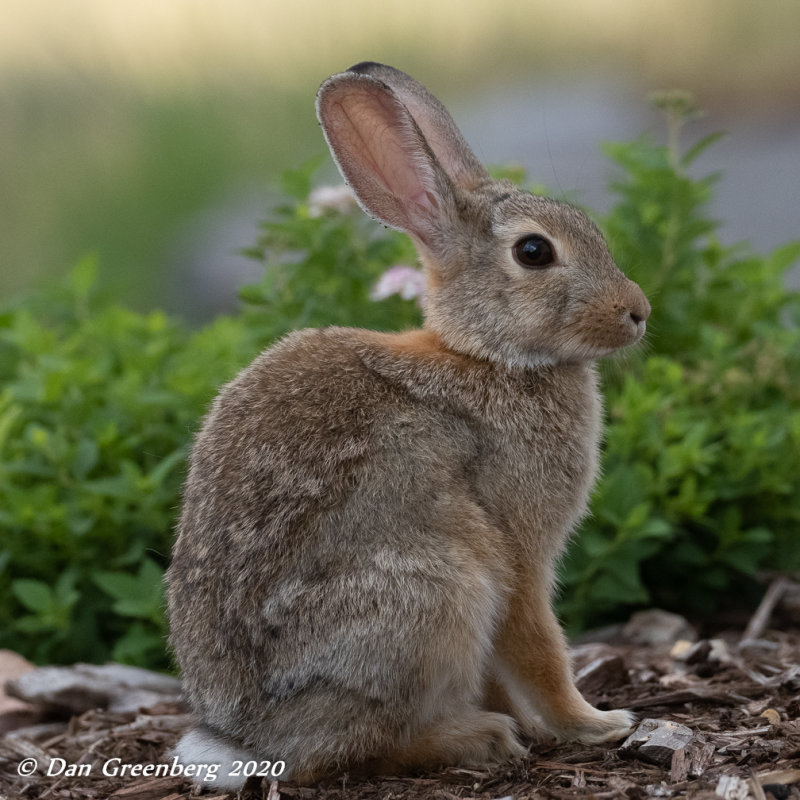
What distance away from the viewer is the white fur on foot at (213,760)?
453 cm

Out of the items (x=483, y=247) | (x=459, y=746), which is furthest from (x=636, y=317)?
(x=459, y=746)

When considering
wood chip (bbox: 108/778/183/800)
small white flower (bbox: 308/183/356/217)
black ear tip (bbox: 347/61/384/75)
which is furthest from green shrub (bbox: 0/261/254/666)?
black ear tip (bbox: 347/61/384/75)

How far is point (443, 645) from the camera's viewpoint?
14.0 feet

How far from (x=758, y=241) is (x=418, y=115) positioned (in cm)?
760

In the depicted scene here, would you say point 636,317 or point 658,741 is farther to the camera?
point 636,317

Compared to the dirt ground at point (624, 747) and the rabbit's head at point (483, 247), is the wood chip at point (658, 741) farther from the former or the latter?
the rabbit's head at point (483, 247)

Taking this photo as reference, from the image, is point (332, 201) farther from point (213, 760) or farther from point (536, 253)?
point (213, 760)

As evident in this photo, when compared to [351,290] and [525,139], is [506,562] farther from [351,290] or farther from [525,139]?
[525,139]

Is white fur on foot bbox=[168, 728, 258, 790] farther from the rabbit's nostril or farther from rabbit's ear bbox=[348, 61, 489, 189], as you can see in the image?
rabbit's ear bbox=[348, 61, 489, 189]

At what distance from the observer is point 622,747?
452 centimetres

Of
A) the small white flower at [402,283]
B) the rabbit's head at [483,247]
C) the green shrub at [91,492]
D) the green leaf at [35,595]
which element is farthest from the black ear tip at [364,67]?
the green leaf at [35,595]

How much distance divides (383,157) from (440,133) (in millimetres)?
398

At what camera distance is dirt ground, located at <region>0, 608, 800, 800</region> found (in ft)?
13.8

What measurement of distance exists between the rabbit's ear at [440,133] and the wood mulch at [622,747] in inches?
87.6
